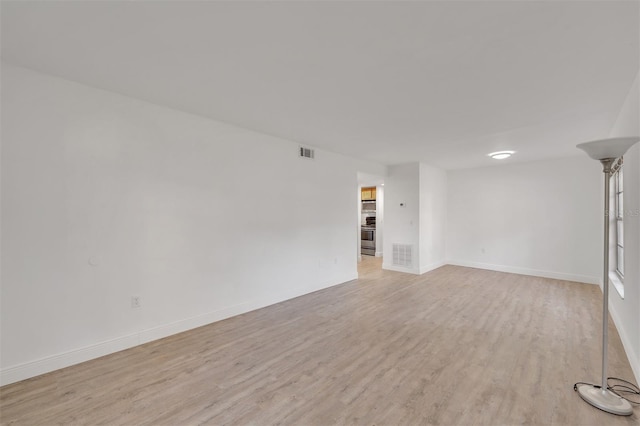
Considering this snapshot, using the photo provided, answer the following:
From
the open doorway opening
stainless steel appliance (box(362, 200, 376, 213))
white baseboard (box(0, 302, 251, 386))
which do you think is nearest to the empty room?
white baseboard (box(0, 302, 251, 386))

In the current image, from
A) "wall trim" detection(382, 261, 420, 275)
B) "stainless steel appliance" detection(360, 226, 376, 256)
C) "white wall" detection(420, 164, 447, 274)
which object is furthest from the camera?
"stainless steel appliance" detection(360, 226, 376, 256)

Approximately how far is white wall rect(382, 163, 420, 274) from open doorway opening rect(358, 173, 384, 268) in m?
1.74

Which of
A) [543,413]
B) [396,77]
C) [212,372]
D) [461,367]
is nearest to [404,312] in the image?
[461,367]

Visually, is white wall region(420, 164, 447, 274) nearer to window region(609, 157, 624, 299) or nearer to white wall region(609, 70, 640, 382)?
window region(609, 157, 624, 299)

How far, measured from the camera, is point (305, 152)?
4.79m

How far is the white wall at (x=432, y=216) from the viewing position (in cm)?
645

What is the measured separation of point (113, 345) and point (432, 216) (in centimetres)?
639

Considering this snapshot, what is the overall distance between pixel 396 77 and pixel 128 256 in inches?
123

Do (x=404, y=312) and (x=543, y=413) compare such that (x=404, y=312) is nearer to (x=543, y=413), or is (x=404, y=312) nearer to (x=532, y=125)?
(x=543, y=413)

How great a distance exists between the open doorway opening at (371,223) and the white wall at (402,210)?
174 centimetres

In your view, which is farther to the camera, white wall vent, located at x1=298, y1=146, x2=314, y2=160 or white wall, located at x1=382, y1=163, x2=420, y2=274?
white wall, located at x1=382, y1=163, x2=420, y2=274

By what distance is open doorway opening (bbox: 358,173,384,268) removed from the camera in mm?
9023

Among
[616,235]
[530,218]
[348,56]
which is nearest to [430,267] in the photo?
[530,218]

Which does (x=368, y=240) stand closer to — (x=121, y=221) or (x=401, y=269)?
A: (x=401, y=269)
